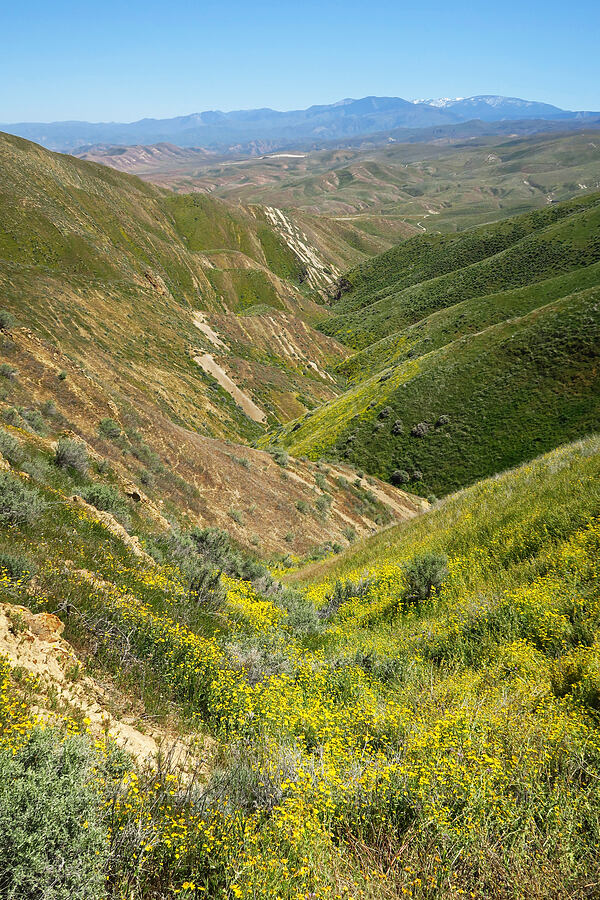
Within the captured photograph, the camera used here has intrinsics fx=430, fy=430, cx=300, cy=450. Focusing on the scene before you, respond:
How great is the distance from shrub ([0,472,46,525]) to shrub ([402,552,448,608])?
723 centimetres

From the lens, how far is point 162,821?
10.4ft

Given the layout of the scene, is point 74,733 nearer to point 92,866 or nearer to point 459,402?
point 92,866

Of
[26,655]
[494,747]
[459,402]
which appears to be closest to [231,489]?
[26,655]

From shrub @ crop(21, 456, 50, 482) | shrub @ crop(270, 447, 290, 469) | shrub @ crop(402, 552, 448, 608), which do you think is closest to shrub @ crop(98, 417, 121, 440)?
shrub @ crop(21, 456, 50, 482)

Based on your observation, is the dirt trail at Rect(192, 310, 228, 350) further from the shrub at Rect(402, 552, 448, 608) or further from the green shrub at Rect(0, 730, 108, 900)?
the green shrub at Rect(0, 730, 108, 900)

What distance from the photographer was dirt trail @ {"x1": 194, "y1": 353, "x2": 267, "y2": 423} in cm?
5500

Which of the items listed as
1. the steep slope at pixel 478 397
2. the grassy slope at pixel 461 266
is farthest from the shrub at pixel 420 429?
the grassy slope at pixel 461 266

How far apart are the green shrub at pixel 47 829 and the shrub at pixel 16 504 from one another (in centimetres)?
484

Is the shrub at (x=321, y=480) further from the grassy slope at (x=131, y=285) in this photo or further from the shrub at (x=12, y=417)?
the shrub at (x=12, y=417)

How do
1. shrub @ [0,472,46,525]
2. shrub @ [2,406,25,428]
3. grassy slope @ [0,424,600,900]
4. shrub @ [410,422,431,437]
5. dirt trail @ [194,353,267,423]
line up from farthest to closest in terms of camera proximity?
dirt trail @ [194,353,267,423] < shrub @ [410,422,431,437] < shrub @ [2,406,25,428] < shrub @ [0,472,46,525] < grassy slope @ [0,424,600,900]

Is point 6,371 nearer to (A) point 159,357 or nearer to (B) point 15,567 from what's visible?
(B) point 15,567

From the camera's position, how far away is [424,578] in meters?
8.91

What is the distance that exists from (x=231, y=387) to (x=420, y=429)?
26253 mm

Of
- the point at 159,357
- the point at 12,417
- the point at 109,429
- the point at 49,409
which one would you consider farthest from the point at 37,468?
the point at 159,357
